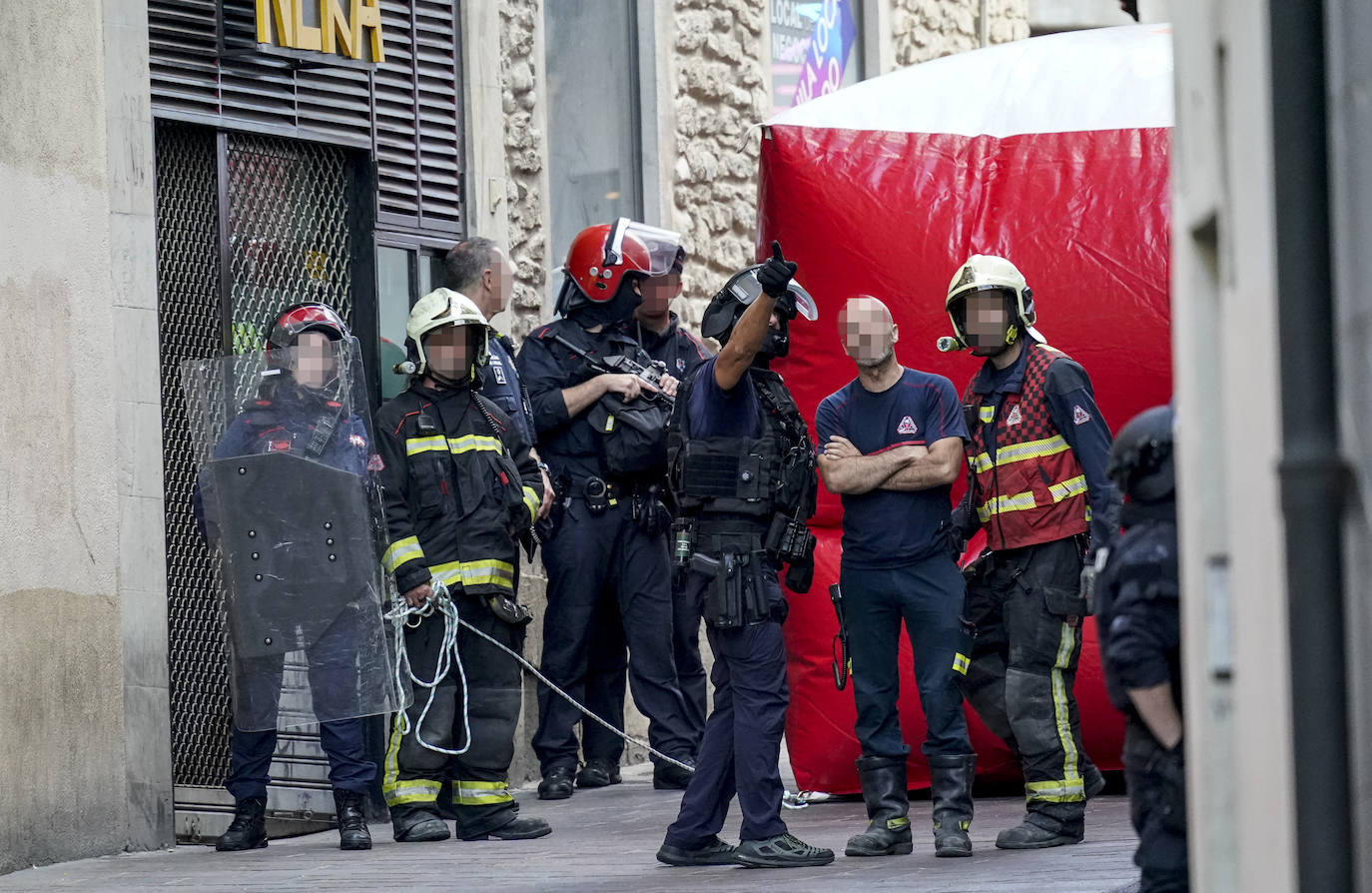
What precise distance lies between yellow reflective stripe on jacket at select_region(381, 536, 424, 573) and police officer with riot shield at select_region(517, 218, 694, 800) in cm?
121

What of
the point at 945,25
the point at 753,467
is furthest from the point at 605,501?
the point at 945,25

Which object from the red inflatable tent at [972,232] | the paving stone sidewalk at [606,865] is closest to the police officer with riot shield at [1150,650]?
the paving stone sidewalk at [606,865]

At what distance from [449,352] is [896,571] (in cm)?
198

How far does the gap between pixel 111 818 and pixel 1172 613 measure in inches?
198

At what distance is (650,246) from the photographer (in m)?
9.77

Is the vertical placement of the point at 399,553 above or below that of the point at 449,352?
below

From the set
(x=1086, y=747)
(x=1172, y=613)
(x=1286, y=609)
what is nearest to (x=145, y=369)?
(x=1086, y=747)

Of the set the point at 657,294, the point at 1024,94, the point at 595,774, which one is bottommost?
the point at 595,774

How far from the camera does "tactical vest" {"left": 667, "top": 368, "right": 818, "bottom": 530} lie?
7.27 m

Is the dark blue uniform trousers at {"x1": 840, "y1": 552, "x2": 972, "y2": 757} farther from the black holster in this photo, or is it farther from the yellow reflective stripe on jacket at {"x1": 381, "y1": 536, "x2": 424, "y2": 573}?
the yellow reflective stripe on jacket at {"x1": 381, "y1": 536, "x2": 424, "y2": 573}

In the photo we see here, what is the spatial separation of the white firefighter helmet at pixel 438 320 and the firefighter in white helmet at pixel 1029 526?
6.10 feet

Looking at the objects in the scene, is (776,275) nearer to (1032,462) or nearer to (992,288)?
(992,288)

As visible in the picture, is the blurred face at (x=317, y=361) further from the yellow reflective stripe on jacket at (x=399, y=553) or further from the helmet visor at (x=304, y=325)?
the yellow reflective stripe on jacket at (x=399, y=553)

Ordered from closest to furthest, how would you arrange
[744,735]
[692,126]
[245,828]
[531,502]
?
[744,735] → [245,828] → [531,502] → [692,126]
